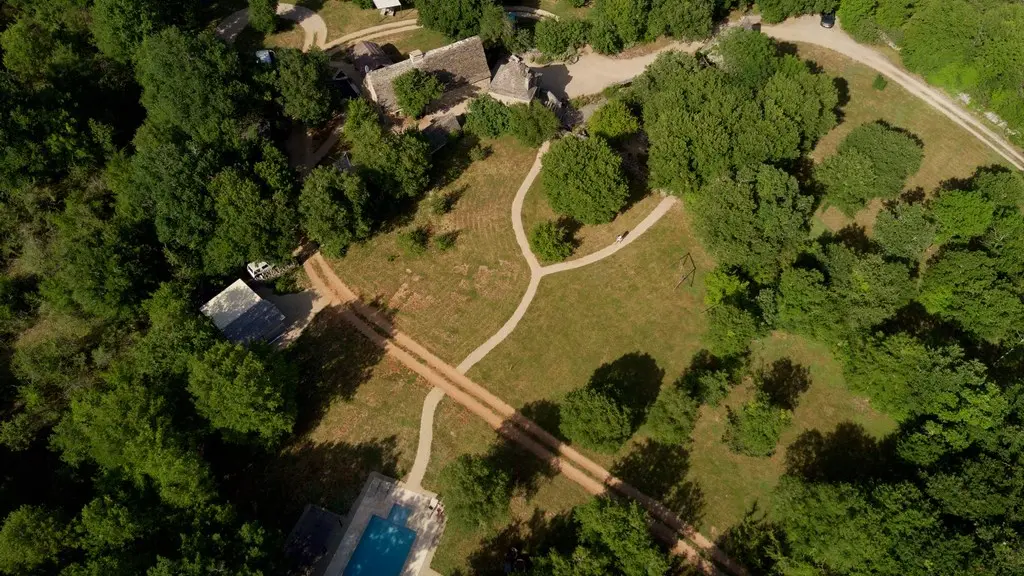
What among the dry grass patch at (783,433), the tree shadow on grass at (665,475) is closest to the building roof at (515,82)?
the dry grass patch at (783,433)

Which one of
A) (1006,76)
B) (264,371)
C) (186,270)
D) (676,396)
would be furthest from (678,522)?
(1006,76)

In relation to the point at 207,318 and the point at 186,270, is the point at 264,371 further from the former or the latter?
the point at 186,270

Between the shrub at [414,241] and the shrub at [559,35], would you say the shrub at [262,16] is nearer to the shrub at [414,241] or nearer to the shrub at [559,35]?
the shrub at [559,35]

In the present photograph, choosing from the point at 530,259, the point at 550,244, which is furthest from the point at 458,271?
the point at 550,244

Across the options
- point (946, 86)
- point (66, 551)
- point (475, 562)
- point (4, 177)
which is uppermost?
point (946, 86)

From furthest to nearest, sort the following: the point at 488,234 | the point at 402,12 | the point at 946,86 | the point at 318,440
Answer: the point at 402,12 < the point at 946,86 < the point at 488,234 < the point at 318,440

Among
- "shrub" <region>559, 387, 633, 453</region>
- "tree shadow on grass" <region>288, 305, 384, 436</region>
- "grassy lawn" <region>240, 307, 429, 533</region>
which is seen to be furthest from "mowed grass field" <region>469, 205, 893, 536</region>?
"tree shadow on grass" <region>288, 305, 384, 436</region>

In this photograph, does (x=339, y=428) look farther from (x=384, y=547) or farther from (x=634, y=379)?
(x=634, y=379)
